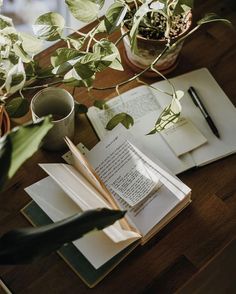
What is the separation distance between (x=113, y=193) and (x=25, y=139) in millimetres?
392

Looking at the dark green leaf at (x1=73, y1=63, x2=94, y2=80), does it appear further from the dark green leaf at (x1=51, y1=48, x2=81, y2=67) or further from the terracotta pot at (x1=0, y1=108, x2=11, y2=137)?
the terracotta pot at (x1=0, y1=108, x2=11, y2=137)

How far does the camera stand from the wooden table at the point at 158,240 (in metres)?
0.89

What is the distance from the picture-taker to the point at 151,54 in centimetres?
104

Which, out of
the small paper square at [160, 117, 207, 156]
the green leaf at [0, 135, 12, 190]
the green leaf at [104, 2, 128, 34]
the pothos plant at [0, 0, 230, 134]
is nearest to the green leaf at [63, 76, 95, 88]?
the pothos plant at [0, 0, 230, 134]

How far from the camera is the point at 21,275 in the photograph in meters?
0.89

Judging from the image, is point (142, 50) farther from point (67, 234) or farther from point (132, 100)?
point (67, 234)

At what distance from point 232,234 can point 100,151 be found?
32cm

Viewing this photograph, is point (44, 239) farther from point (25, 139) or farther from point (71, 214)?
point (71, 214)

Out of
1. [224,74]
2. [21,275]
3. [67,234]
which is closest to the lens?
[67,234]

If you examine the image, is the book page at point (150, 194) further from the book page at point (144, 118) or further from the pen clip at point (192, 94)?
the pen clip at point (192, 94)

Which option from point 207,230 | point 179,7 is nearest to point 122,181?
point 207,230

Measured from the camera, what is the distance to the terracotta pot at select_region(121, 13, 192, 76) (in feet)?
3.31

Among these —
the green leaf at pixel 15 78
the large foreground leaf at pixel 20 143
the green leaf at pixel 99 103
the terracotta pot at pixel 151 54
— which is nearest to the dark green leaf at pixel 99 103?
the green leaf at pixel 99 103

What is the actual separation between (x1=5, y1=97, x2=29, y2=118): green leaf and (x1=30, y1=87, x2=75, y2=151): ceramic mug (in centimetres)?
2
